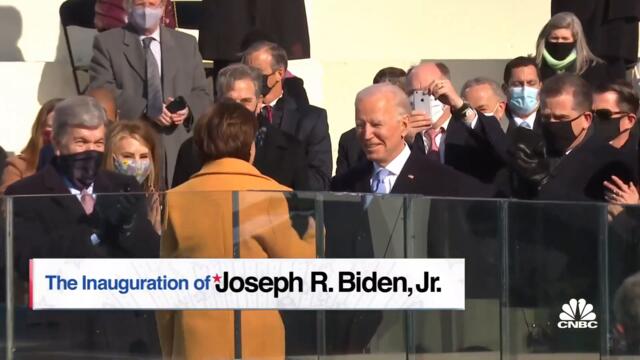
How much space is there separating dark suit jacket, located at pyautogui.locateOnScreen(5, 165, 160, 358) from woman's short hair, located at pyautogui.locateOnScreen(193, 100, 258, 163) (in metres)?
0.33

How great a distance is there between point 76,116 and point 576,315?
2332 mm

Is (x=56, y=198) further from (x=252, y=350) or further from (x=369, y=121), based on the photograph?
(x=369, y=121)

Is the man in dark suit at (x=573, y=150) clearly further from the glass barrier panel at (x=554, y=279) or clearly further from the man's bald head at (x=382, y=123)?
the glass barrier panel at (x=554, y=279)

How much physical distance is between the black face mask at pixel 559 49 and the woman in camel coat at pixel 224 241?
11.0 ft

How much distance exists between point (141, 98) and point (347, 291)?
3.21 metres

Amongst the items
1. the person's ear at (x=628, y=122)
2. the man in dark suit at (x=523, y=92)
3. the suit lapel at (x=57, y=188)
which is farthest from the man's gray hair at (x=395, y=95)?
the man in dark suit at (x=523, y=92)

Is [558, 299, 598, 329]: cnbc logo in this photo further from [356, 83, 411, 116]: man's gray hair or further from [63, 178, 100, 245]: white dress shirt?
[63, 178, 100, 245]: white dress shirt

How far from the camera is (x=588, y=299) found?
771 centimetres

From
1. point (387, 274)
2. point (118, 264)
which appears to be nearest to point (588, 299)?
point (387, 274)

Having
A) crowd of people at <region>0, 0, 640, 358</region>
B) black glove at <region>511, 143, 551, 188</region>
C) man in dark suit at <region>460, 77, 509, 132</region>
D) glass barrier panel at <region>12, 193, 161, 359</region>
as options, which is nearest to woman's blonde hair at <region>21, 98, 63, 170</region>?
crowd of people at <region>0, 0, 640, 358</region>

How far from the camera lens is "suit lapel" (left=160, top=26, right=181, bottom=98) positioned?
34.2 feet

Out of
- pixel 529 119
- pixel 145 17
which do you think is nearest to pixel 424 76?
pixel 529 119

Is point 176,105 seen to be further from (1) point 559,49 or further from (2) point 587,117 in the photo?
(2) point 587,117

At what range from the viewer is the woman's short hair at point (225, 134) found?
746 centimetres
